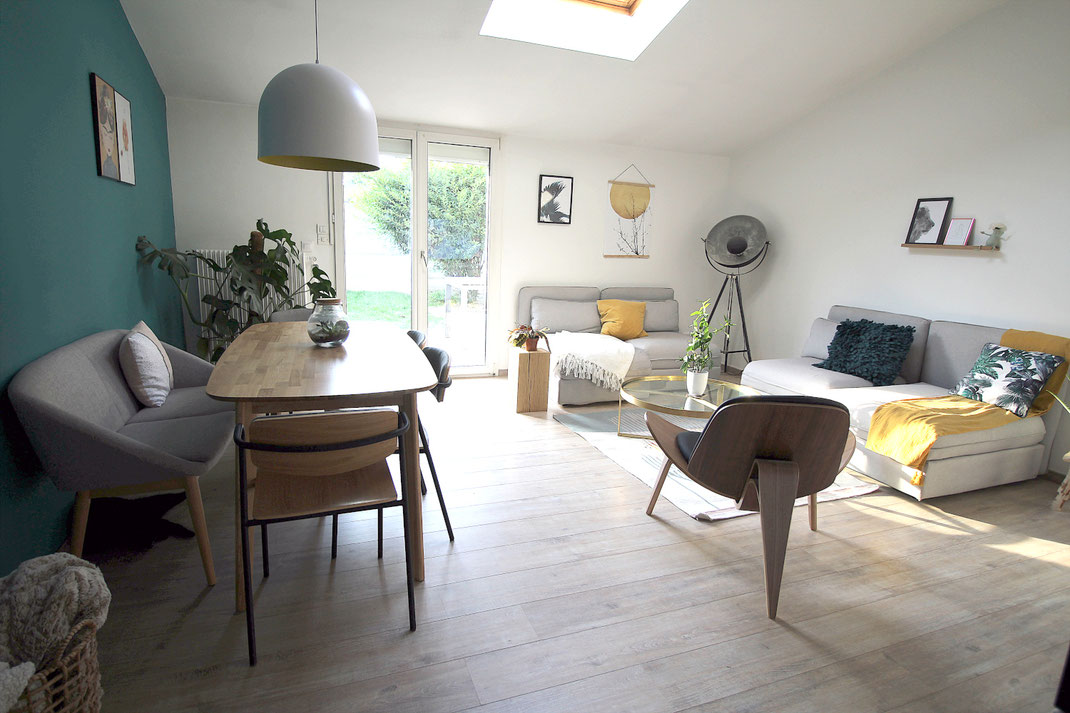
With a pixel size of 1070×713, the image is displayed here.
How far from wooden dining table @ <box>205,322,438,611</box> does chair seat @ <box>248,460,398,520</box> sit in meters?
0.09

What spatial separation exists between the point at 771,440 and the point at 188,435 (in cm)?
226

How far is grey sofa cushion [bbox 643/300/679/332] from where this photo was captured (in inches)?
211

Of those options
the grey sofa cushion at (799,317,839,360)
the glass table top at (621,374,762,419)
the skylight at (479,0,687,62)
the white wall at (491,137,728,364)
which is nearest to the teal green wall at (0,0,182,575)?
the skylight at (479,0,687,62)

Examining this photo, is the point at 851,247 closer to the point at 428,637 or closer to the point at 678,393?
the point at 678,393

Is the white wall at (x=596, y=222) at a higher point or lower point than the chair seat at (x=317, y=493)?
higher

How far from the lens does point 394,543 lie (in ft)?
7.67

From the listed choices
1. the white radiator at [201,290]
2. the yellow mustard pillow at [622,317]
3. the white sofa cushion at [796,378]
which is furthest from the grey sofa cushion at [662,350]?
the white radiator at [201,290]

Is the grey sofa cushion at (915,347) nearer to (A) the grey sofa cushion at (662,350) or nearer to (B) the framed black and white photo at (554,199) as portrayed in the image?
(A) the grey sofa cushion at (662,350)

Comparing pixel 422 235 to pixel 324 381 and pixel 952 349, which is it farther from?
pixel 952 349

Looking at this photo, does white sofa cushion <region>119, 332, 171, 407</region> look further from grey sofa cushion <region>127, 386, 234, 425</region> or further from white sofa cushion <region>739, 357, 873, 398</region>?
white sofa cushion <region>739, 357, 873, 398</region>

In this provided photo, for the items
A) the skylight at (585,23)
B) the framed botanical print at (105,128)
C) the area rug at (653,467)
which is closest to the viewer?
the framed botanical print at (105,128)

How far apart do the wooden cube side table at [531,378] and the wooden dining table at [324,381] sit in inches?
63.0

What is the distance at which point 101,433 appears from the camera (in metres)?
1.82

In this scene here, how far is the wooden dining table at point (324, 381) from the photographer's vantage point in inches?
67.2
